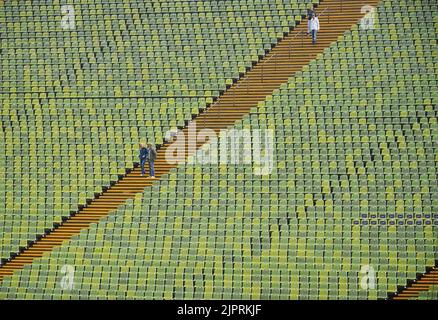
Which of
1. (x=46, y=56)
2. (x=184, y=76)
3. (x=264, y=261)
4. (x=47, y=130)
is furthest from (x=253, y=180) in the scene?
(x=46, y=56)

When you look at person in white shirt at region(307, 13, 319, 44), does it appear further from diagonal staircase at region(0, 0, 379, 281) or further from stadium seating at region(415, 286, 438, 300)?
stadium seating at region(415, 286, 438, 300)

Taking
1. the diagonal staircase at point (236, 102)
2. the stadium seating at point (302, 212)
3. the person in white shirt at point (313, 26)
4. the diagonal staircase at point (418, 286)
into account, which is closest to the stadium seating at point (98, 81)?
the diagonal staircase at point (236, 102)

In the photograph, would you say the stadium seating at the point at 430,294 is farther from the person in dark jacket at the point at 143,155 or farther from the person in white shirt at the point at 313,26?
the person in white shirt at the point at 313,26

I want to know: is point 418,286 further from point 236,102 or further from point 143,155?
point 143,155

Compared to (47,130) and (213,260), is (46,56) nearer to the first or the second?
(47,130)

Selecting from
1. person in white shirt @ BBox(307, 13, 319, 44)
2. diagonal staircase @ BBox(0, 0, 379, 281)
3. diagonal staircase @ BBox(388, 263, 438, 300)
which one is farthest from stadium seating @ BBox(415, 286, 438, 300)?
person in white shirt @ BBox(307, 13, 319, 44)
